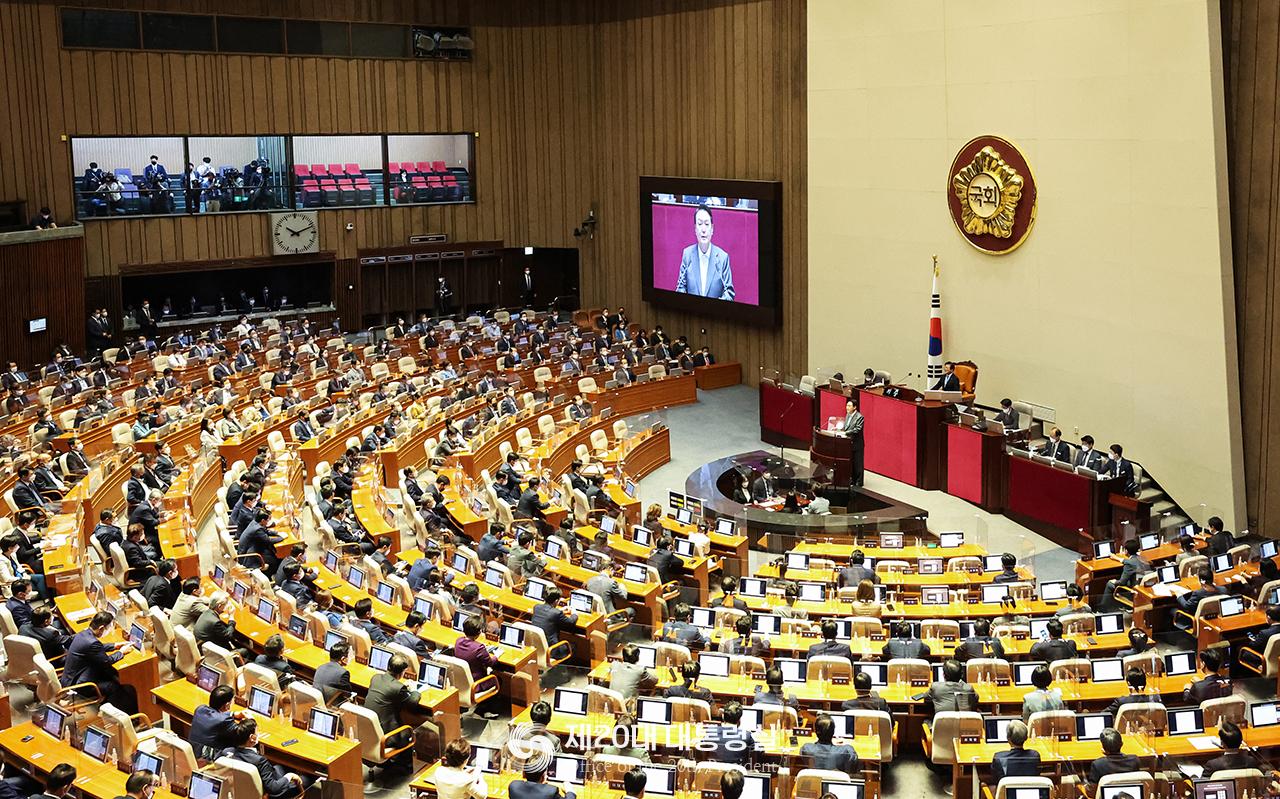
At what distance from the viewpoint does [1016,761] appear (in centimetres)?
983

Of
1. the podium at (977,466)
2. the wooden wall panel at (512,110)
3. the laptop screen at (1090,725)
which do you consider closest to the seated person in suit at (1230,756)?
the laptop screen at (1090,725)

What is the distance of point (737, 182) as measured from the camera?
27.9 m

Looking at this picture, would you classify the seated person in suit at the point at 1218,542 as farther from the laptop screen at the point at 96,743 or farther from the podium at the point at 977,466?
the laptop screen at the point at 96,743

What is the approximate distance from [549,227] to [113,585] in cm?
2274

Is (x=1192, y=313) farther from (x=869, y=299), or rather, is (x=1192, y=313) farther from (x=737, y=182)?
(x=737, y=182)

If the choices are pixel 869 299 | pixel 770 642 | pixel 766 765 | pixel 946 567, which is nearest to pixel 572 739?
pixel 766 765

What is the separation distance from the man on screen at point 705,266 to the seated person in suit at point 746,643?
16592 millimetres

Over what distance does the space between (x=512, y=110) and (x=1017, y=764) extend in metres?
27.5

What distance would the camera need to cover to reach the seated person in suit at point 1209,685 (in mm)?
11227

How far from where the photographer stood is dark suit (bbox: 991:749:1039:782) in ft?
32.2

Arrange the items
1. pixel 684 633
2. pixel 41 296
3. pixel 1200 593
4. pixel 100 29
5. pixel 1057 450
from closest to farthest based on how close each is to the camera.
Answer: pixel 684 633
pixel 1200 593
pixel 1057 450
pixel 41 296
pixel 100 29

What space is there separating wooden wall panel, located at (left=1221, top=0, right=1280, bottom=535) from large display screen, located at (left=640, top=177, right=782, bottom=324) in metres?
10.6

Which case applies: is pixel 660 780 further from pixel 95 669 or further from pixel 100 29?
pixel 100 29

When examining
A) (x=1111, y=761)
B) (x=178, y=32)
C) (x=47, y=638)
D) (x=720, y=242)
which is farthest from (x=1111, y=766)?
(x=178, y=32)
